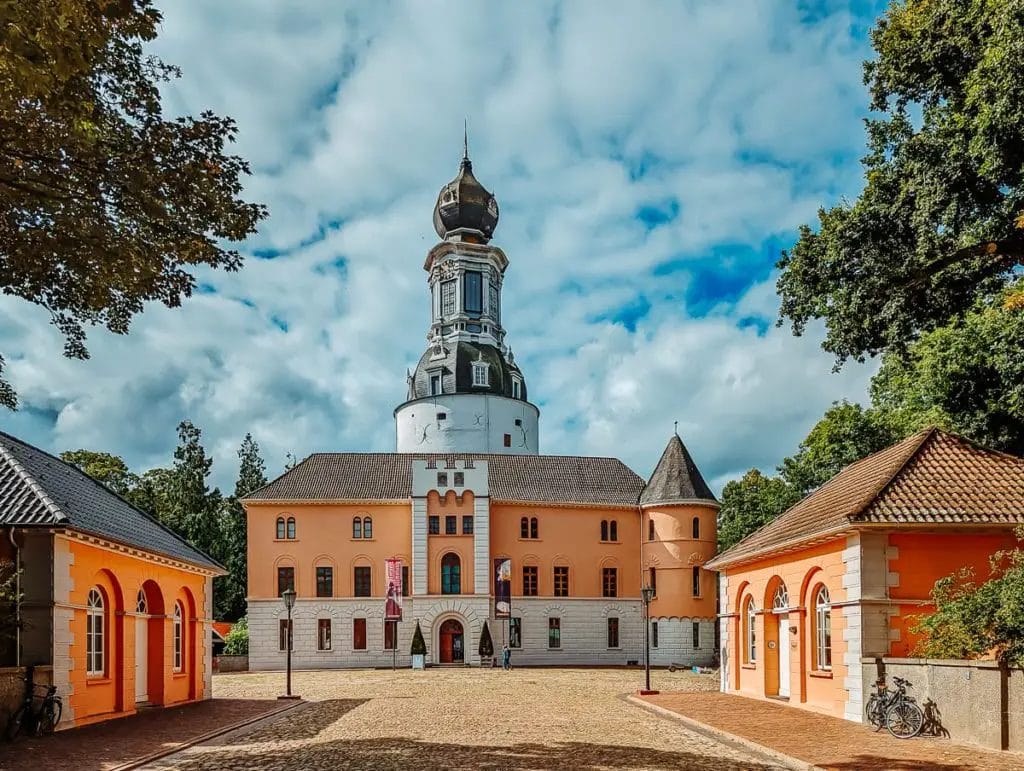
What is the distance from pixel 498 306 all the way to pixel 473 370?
7.06 m

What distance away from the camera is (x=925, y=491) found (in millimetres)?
19109

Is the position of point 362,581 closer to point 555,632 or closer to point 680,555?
point 555,632

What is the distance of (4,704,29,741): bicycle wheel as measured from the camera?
53.8 ft

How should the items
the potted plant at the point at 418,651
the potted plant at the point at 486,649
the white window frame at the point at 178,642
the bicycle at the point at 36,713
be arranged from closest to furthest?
the bicycle at the point at 36,713 < the white window frame at the point at 178,642 < the potted plant at the point at 418,651 < the potted plant at the point at 486,649

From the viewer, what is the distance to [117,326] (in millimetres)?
15336

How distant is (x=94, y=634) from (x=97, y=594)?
77 centimetres

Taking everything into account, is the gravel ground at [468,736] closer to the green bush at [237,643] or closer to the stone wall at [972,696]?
the stone wall at [972,696]

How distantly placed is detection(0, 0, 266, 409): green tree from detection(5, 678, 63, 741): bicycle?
717 centimetres

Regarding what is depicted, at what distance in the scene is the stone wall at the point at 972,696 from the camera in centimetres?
1375

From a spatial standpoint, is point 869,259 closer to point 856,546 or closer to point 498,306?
point 856,546

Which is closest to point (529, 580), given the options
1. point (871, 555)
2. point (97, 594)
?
point (97, 594)

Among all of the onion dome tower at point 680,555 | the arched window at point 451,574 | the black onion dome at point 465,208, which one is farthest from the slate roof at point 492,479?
the black onion dome at point 465,208

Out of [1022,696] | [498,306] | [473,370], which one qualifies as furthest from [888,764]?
[498,306]

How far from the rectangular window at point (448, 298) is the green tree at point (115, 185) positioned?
53364 millimetres
